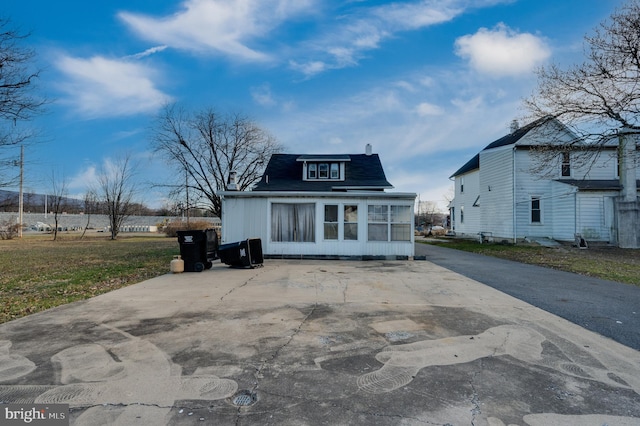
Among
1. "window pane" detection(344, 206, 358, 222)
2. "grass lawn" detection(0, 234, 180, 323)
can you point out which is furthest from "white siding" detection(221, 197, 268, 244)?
"window pane" detection(344, 206, 358, 222)

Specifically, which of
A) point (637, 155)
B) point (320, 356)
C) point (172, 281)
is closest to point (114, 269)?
point (172, 281)

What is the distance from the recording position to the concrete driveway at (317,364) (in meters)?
2.43

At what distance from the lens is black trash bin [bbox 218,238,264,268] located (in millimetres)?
10375

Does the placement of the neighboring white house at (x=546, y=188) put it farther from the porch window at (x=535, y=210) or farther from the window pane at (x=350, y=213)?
the window pane at (x=350, y=213)

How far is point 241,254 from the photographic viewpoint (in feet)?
34.0

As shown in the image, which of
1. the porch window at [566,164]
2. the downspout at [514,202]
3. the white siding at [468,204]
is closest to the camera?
the porch window at [566,164]

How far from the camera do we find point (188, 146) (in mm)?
29203

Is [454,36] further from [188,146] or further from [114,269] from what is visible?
[188,146]

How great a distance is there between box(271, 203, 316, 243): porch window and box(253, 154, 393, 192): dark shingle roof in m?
6.36

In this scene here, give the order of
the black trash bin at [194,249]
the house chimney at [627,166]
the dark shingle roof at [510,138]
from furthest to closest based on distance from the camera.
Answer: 1. the dark shingle roof at [510,138]
2. the house chimney at [627,166]
3. the black trash bin at [194,249]

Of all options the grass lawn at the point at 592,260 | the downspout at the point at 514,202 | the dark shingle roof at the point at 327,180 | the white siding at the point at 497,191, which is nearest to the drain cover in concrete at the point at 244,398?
the grass lawn at the point at 592,260

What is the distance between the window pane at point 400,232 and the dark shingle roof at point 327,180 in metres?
7.03

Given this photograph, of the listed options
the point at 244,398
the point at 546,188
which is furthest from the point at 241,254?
the point at 546,188

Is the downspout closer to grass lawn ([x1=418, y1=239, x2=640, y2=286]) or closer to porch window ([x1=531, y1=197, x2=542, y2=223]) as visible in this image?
porch window ([x1=531, y1=197, x2=542, y2=223])
